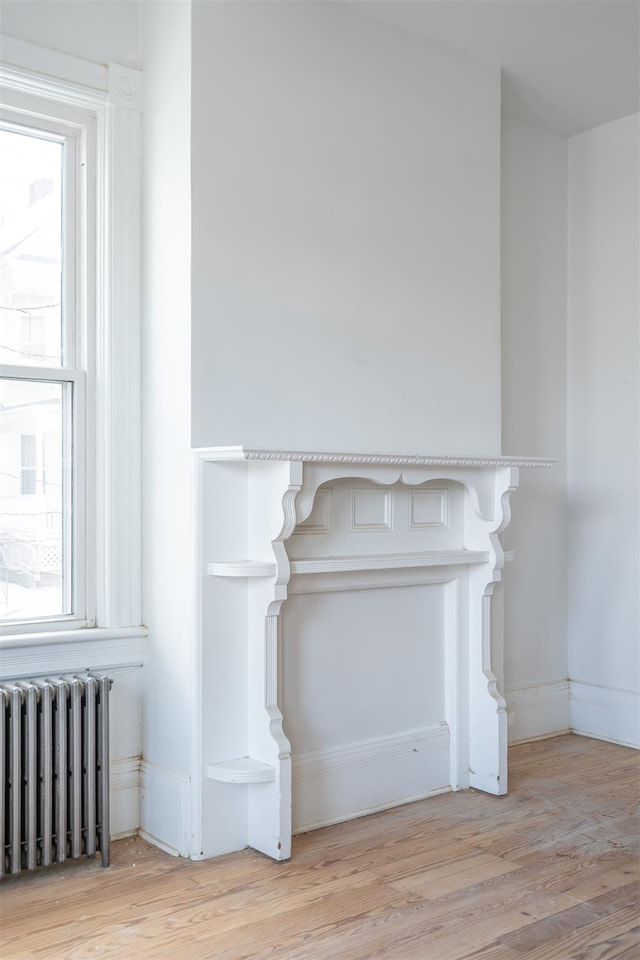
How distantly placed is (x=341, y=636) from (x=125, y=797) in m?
0.87

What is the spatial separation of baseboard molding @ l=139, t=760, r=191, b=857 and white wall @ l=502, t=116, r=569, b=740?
1.76 meters

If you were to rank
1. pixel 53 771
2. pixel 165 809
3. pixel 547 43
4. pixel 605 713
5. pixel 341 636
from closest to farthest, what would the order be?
pixel 53 771 → pixel 165 809 → pixel 341 636 → pixel 547 43 → pixel 605 713

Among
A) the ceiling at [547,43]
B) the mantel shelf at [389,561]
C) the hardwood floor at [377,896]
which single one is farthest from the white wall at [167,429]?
the ceiling at [547,43]

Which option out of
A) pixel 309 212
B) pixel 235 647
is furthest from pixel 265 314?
pixel 235 647

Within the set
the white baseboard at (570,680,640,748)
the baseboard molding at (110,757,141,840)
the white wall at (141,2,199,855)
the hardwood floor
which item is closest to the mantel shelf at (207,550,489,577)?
the white wall at (141,2,199,855)

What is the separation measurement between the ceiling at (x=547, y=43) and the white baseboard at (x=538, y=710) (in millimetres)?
2596

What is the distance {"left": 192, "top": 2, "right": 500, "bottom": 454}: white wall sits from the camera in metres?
2.81

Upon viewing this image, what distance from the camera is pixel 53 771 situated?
262 centimetres

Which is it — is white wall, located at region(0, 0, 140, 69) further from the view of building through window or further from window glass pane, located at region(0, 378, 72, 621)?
window glass pane, located at region(0, 378, 72, 621)

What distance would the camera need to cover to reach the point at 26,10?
2.80 metres

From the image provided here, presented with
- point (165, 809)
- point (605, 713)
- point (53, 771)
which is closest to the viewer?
point (53, 771)

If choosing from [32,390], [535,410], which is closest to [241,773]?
[32,390]

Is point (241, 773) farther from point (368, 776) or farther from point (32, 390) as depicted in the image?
point (32, 390)

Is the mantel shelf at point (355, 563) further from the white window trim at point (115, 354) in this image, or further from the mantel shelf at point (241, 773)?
the mantel shelf at point (241, 773)
